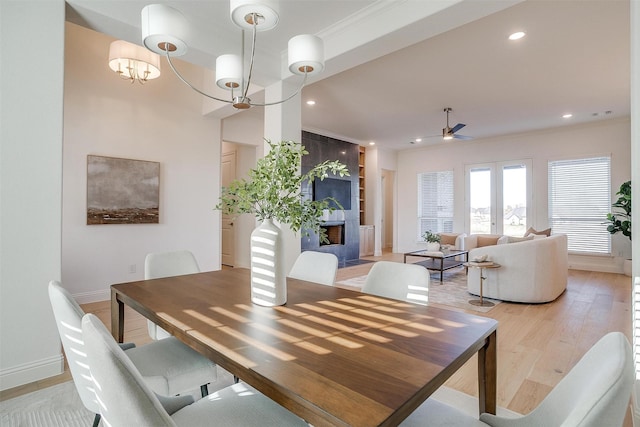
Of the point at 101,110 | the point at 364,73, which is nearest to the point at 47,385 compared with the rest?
the point at 101,110

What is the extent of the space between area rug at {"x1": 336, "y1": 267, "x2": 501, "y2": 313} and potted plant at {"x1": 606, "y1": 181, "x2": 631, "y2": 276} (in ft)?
8.70

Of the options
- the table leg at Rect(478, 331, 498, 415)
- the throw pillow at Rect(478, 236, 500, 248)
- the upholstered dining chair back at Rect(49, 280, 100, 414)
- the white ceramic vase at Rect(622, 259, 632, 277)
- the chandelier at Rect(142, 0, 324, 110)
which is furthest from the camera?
the throw pillow at Rect(478, 236, 500, 248)

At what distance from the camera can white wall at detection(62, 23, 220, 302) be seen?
3.78 m

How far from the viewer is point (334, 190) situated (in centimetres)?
723

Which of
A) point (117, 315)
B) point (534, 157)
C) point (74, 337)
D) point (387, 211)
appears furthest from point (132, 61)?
point (387, 211)

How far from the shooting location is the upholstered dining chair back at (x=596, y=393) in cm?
55

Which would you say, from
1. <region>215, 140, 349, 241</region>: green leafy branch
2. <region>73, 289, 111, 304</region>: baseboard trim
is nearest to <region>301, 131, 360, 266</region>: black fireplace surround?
<region>73, 289, 111, 304</region>: baseboard trim

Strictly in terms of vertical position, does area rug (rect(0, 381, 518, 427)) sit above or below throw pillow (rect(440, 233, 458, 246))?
below

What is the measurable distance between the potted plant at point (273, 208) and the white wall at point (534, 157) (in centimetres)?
717

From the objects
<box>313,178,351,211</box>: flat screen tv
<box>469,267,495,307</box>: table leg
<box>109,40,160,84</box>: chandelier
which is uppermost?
<box>109,40,160,84</box>: chandelier

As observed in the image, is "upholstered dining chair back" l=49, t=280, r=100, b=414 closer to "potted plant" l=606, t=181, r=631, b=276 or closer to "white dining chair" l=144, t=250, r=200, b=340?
"white dining chair" l=144, t=250, r=200, b=340

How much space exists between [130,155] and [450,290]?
4707mm

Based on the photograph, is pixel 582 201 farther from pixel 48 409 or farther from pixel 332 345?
pixel 48 409

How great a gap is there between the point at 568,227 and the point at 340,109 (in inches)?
205
